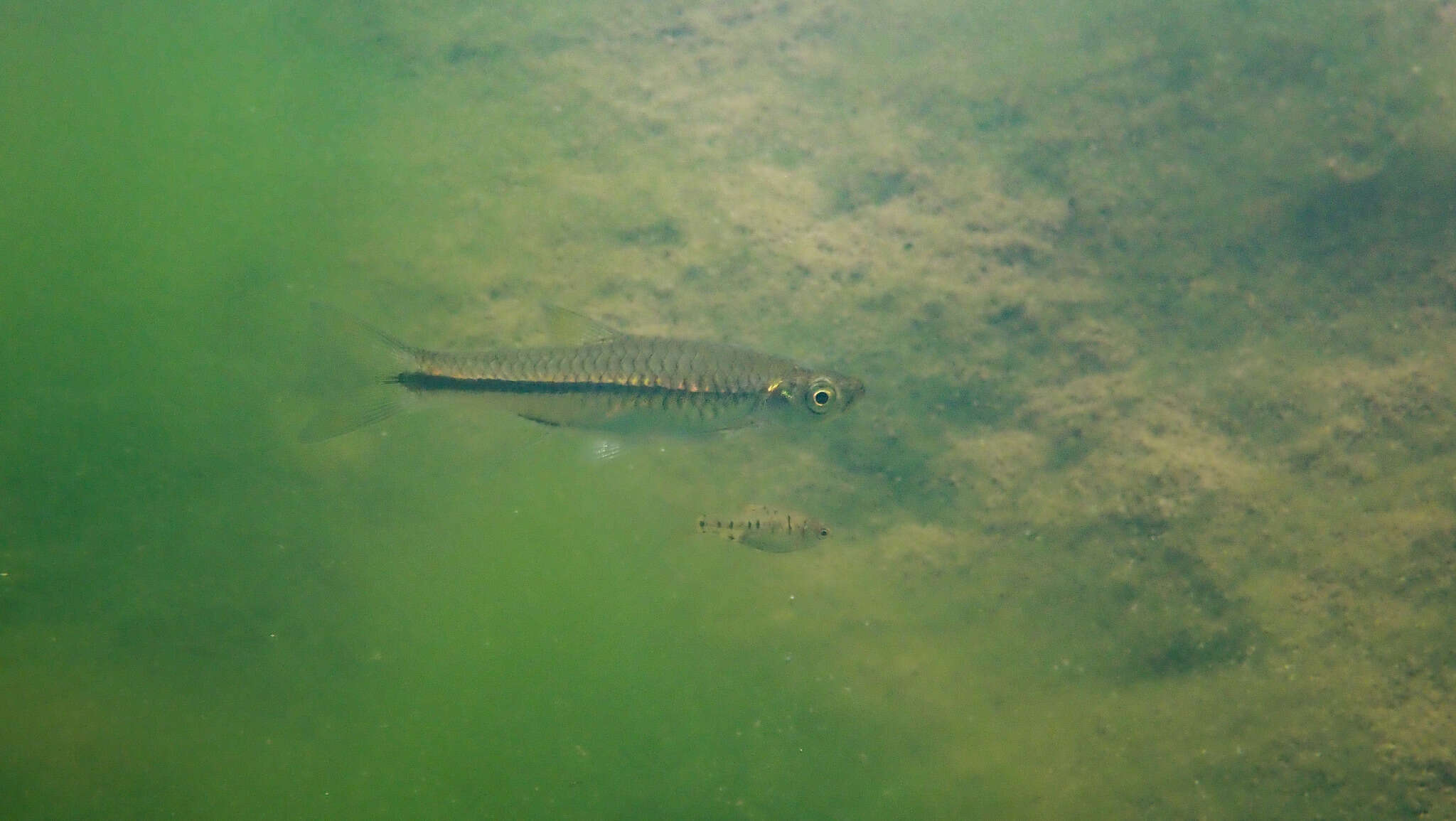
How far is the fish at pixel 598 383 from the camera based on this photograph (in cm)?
340

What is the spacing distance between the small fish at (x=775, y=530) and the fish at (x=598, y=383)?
0.49m

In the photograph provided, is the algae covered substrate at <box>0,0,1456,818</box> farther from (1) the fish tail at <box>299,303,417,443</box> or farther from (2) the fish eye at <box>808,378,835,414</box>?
(1) the fish tail at <box>299,303,417,443</box>

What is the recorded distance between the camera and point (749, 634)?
3553 mm

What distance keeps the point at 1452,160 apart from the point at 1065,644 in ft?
11.1

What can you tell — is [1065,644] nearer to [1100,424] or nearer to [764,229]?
[1100,424]

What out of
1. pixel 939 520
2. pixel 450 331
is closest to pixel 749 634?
pixel 939 520

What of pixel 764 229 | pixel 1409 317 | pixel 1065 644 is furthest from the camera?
pixel 764 229

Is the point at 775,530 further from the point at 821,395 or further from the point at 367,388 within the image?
the point at 367,388

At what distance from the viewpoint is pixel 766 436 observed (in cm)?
398

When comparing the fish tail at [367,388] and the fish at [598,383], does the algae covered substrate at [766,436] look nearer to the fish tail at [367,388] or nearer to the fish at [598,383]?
the fish at [598,383]

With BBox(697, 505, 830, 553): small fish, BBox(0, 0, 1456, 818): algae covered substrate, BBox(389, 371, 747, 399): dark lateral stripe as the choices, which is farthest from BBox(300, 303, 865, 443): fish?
BBox(697, 505, 830, 553): small fish

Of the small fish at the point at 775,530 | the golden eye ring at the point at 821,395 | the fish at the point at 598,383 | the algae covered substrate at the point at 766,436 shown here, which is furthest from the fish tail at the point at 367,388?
the golden eye ring at the point at 821,395

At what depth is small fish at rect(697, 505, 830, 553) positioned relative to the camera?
3.53 meters

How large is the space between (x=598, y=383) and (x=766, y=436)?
1032mm
